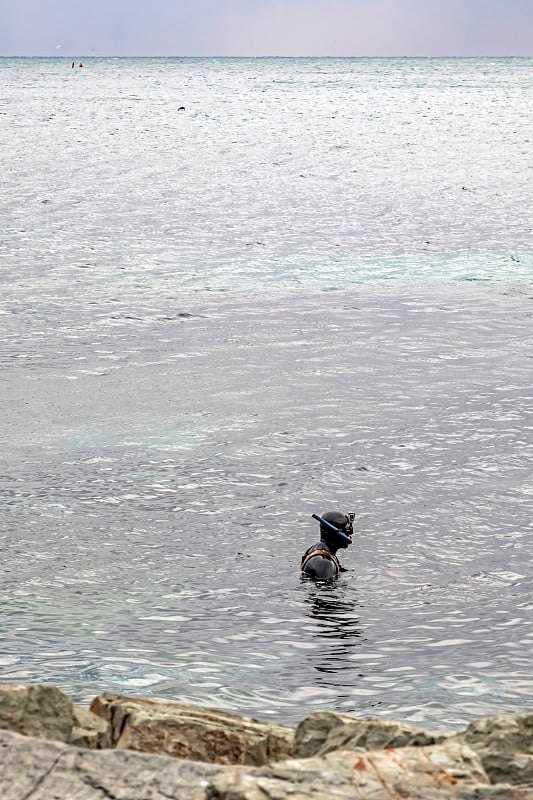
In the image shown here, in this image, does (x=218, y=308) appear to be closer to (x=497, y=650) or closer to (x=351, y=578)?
(x=351, y=578)

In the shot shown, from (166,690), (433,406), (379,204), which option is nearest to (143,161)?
(379,204)

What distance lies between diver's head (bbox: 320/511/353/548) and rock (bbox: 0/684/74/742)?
4.76 m

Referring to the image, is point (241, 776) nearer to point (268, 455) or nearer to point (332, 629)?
point (332, 629)

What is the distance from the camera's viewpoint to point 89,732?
6328 millimetres

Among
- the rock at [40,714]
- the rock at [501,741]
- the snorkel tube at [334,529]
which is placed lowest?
the rock at [501,741]

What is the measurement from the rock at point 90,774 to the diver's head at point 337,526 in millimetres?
5268

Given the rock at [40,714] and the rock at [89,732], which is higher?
the rock at [40,714]

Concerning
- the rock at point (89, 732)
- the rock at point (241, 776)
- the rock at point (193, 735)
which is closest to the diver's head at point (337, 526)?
the rock at point (193, 735)

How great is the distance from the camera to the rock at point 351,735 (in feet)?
19.5

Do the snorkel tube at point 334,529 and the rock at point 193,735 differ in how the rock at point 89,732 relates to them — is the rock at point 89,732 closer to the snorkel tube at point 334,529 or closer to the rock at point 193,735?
the rock at point 193,735

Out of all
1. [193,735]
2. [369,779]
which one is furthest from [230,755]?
[369,779]

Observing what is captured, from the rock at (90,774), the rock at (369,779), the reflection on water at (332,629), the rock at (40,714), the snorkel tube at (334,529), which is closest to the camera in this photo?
the rock at (369,779)

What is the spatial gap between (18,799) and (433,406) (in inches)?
453

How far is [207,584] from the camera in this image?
11.0m
